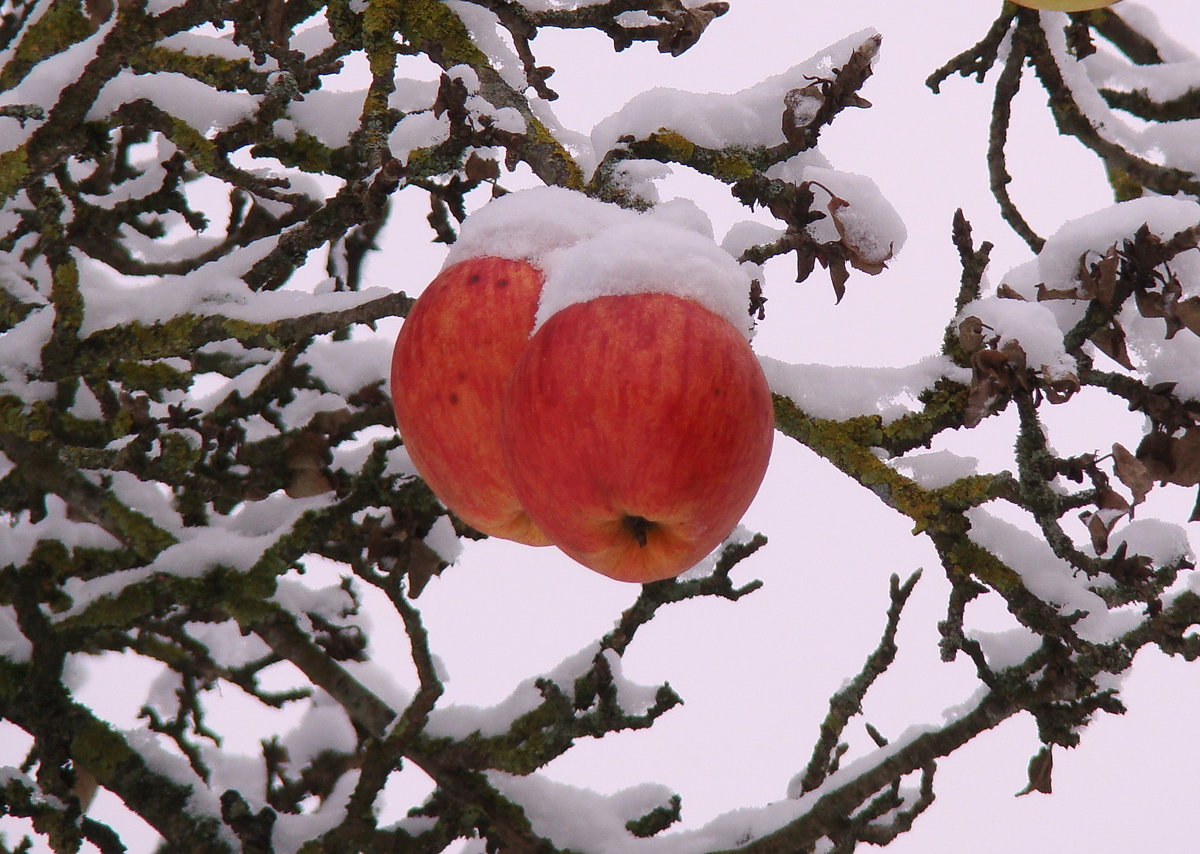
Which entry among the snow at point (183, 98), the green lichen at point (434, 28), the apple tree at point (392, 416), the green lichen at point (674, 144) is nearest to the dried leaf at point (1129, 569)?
the apple tree at point (392, 416)

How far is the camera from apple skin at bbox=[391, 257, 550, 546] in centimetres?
179

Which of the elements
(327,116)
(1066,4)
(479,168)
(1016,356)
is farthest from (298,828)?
(1066,4)

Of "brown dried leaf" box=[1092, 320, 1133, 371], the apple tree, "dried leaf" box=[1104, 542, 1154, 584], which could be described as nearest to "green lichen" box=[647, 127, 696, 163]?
the apple tree

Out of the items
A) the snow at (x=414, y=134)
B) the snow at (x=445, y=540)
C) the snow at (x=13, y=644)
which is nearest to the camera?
the snow at (x=414, y=134)

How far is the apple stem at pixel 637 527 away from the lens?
5.72 ft

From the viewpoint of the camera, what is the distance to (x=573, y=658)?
275 cm

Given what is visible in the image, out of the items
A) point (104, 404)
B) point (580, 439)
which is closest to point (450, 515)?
point (104, 404)

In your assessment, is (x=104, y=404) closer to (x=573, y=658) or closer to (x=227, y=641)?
(x=227, y=641)

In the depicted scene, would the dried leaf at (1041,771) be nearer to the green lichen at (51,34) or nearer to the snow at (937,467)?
the snow at (937,467)

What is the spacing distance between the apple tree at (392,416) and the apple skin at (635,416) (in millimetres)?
258

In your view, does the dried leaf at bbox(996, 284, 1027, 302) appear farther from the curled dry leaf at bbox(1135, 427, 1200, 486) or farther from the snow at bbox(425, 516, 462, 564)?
the snow at bbox(425, 516, 462, 564)

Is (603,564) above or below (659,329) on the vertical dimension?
below

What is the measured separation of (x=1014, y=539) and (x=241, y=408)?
1.78 m

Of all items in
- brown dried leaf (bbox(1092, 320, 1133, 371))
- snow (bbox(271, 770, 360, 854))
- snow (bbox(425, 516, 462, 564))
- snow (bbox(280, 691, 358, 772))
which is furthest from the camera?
snow (bbox(280, 691, 358, 772))
